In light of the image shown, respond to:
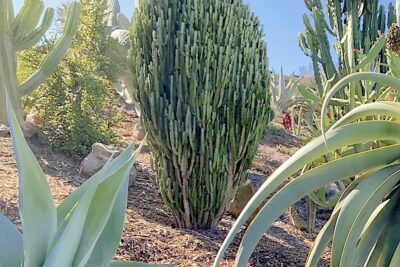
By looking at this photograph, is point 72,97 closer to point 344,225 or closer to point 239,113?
point 239,113

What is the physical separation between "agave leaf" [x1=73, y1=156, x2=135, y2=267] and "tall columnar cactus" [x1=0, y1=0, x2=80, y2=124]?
4841 mm

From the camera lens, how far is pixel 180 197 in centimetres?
407

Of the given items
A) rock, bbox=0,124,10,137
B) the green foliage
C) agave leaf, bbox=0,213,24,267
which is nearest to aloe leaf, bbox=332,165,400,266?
agave leaf, bbox=0,213,24,267

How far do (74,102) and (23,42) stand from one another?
35.1 inches

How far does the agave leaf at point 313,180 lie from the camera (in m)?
1.56

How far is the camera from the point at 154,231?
3.78 m

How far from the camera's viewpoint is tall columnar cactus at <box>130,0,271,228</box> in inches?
152

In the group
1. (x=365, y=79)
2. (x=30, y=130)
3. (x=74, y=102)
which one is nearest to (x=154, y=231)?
(x=365, y=79)

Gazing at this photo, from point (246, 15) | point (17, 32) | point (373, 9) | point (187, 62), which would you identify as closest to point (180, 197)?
point (187, 62)

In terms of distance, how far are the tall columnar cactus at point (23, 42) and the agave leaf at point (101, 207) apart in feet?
15.9

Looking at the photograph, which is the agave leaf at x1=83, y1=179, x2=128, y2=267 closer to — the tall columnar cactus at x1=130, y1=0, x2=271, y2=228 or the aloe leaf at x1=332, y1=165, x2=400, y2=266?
the aloe leaf at x1=332, y1=165, x2=400, y2=266

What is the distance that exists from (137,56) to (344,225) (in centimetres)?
279

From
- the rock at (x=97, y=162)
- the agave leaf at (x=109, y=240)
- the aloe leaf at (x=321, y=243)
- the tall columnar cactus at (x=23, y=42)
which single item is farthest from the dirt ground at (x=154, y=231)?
the agave leaf at (x=109, y=240)

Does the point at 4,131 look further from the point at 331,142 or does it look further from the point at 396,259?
the point at 396,259
